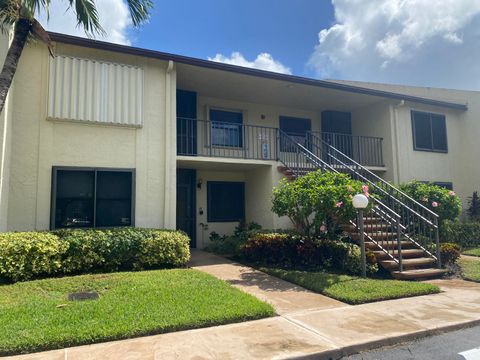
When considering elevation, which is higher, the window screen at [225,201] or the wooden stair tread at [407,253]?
the window screen at [225,201]

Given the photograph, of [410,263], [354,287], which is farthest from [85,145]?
[410,263]

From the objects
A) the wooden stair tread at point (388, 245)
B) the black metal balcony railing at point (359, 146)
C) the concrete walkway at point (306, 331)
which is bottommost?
the concrete walkway at point (306, 331)

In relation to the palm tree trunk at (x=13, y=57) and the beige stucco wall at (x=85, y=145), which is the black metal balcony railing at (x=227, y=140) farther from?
the palm tree trunk at (x=13, y=57)

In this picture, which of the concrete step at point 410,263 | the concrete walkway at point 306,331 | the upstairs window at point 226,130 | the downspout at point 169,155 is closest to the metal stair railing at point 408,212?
the concrete step at point 410,263

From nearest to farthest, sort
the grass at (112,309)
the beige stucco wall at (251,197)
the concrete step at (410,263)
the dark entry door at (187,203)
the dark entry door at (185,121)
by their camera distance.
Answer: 1. the grass at (112,309)
2. the concrete step at (410,263)
3. the beige stucco wall at (251,197)
4. the dark entry door at (185,121)
5. the dark entry door at (187,203)

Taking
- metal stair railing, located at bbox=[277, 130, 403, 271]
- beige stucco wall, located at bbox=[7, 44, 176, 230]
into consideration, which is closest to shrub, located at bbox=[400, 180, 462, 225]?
metal stair railing, located at bbox=[277, 130, 403, 271]

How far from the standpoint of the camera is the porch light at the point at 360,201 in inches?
291

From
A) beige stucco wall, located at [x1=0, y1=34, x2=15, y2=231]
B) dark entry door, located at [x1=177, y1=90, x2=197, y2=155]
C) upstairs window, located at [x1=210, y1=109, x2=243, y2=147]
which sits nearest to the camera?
beige stucco wall, located at [x1=0, y1=34, x2=15, y2=231]

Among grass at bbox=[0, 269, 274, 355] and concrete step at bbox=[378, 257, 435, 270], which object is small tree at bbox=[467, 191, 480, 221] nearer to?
concrete step at bbox=[378, 257, 435, 270]

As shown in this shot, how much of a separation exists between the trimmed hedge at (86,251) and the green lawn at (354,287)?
275cm

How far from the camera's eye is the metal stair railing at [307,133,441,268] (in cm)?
880

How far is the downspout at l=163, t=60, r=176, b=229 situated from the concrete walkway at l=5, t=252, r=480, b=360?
362 centimetres

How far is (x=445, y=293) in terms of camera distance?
6.79m

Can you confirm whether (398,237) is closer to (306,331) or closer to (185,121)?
(306,331)
